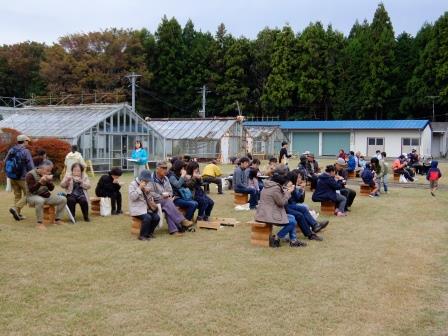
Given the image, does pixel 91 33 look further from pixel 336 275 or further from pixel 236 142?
pixel 336 275

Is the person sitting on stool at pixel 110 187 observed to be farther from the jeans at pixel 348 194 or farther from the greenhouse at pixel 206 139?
the greenhouse at pixel 206 139

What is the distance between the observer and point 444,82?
47469 mm

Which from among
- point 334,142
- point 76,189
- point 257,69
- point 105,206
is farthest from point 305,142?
point 76,189

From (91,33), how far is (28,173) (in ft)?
139

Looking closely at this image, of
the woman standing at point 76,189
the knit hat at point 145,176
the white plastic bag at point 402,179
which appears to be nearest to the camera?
the knit hat at point 145,176

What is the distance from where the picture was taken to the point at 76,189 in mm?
10234

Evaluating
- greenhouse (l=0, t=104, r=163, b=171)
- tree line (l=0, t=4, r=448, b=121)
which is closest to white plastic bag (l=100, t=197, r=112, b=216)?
greenhouse (l=0, t=104, r=163, b=171)

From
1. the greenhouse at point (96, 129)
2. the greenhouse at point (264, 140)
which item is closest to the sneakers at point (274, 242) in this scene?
the greenhouse at point (96, 129)

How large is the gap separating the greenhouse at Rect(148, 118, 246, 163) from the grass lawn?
23647mm

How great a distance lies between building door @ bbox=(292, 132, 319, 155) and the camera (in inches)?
1879

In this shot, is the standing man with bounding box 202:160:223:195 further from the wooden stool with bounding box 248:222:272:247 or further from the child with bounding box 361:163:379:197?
the wooden stool with bounding box 248:222:272:247

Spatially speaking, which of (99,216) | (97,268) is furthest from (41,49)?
(97,268)

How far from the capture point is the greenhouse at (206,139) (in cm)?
3338

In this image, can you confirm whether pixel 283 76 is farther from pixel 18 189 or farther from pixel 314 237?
pixel 314 237
